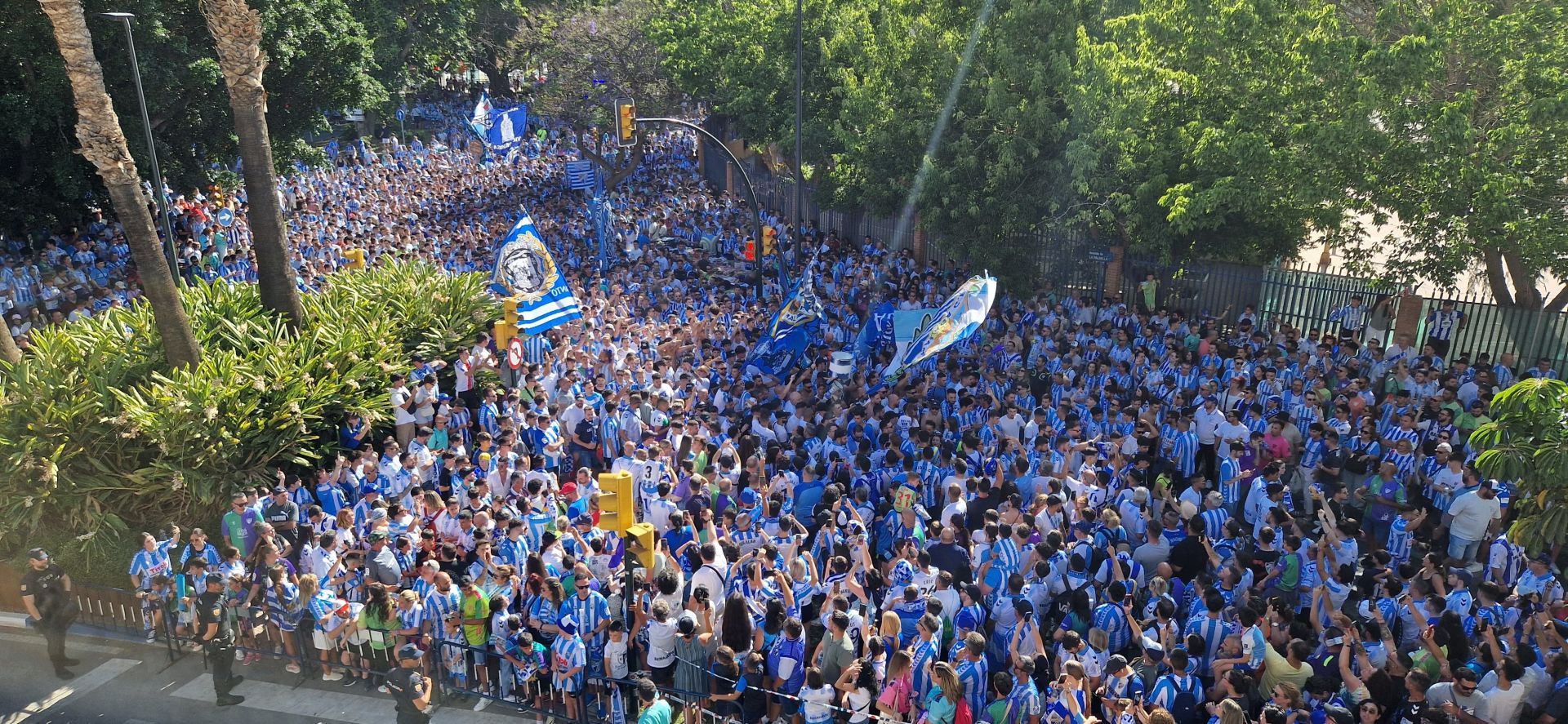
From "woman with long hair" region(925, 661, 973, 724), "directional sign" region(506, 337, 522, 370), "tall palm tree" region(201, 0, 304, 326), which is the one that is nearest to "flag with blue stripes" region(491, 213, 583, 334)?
"directional sign" region(506, 337, 522, 370)

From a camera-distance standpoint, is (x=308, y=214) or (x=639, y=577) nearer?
(x=639, y=577)

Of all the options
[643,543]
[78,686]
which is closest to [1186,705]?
[643,543]

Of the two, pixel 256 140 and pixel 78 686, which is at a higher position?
pixel 256 140

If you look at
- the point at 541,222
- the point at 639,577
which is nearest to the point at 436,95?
the point at 541,222

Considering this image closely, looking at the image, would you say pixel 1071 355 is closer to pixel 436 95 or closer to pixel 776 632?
pixel 776 632

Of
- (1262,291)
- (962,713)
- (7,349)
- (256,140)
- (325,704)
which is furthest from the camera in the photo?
(1262,291)

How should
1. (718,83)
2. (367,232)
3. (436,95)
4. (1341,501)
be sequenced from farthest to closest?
(436,95) → (718,83) → (367,232) → (1341,501)

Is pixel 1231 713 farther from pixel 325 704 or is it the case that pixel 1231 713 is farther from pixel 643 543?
pixel 325 704

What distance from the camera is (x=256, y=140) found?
15.2 metres

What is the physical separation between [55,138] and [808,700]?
23867mm

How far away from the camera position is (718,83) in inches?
1372

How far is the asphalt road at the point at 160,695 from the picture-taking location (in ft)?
31.9

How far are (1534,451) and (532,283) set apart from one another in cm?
1223

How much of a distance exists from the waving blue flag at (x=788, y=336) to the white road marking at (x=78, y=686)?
346 inches
